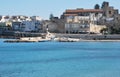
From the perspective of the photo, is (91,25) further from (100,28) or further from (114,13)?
(114,13)

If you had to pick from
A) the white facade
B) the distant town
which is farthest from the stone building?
the white facade

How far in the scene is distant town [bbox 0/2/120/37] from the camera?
123 meters

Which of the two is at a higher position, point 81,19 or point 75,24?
point 81,19

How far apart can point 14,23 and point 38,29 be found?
803cm

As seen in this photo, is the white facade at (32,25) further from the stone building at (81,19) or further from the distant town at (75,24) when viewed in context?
the stone building at (81,19)

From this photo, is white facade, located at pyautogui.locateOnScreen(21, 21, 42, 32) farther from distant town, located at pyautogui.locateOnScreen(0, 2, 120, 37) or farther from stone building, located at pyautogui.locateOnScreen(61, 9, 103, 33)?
stone building, located at pyautogui.locateOnScreen(61, 9, 103, 33)

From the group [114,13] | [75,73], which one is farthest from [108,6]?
[75,73]

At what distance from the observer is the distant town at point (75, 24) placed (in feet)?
405

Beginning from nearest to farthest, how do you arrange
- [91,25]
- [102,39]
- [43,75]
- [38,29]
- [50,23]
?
[43,75] → [102,39] → [91,25] → [50,23] → [38,29]

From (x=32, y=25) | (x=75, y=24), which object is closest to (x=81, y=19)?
(x=75, y=24)

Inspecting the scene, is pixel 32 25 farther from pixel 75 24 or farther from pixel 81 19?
pixel 75 24

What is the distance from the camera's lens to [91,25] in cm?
12175

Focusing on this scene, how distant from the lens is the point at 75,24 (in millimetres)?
123500

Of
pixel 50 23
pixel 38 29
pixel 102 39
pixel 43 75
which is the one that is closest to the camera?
pixel 43 75
